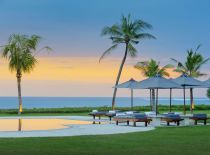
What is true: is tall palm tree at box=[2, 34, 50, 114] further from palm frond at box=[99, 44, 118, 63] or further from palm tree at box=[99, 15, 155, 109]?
palm tree at box=[99, 15, 155, 109]

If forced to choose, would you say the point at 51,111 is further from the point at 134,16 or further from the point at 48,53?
the point at 134,16

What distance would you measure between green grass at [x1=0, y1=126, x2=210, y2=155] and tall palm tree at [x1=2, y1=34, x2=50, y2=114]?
21961 millimetres

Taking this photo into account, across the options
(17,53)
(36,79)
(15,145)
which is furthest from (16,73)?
(15,145)

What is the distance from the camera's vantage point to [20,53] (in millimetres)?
36938

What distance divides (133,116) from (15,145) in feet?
32.0

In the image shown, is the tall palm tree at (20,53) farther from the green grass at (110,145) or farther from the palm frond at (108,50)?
the green grass at (110,145)

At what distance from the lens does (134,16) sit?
40406mm

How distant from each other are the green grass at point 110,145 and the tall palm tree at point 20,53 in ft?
72.0

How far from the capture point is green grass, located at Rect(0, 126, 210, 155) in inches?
472

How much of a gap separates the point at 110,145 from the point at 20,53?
2467 centimetres

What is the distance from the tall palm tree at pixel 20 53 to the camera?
36719 millimetres

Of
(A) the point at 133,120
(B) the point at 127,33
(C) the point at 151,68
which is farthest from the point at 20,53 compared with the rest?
(A) the point at 133,120

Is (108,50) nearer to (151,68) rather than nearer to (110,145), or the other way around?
(151,68)

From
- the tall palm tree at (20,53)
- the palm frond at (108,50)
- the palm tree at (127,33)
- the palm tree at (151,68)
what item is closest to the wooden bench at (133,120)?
the tall palm tree at (20,53)
